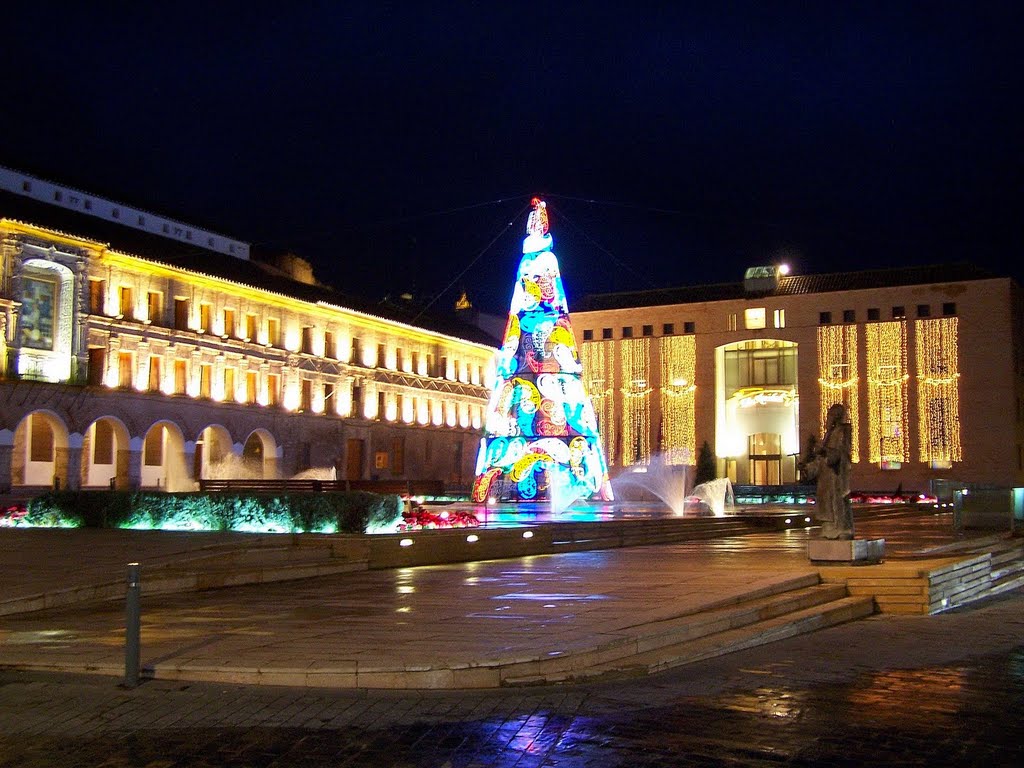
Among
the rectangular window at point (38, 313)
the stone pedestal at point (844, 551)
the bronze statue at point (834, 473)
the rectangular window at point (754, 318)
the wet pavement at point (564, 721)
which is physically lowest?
the wet pavement at point (564, 721)

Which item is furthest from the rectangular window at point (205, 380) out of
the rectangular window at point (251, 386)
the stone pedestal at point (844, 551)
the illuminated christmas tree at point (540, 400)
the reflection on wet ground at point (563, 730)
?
the reflection on wet ground at point (563, 730)

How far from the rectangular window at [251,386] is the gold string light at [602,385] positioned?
23791 mm

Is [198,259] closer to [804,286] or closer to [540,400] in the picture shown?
[540,400]

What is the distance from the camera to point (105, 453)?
4556 centimetres

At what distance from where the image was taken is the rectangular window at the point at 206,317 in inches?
1859

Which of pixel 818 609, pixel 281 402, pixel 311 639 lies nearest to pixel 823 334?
pixel 281 402

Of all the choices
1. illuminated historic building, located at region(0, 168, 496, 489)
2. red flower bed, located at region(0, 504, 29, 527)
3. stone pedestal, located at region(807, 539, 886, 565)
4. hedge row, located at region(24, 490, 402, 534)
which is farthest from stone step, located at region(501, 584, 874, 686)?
illuminated historic building, located at region(0, 168, 496, 489)

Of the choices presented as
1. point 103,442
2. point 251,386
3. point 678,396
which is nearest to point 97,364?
point 103,442

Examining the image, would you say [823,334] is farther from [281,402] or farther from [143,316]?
[143,316]

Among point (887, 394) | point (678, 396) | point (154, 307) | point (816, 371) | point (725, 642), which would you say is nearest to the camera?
point (725, 642)

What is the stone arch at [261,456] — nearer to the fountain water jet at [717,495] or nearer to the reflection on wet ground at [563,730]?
the fountain water jet at [717,495]

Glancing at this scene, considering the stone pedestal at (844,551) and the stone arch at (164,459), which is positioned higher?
the stone arch at (164,459)

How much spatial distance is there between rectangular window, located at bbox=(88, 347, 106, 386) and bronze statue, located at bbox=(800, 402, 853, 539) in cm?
3287

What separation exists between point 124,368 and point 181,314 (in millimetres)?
4113
